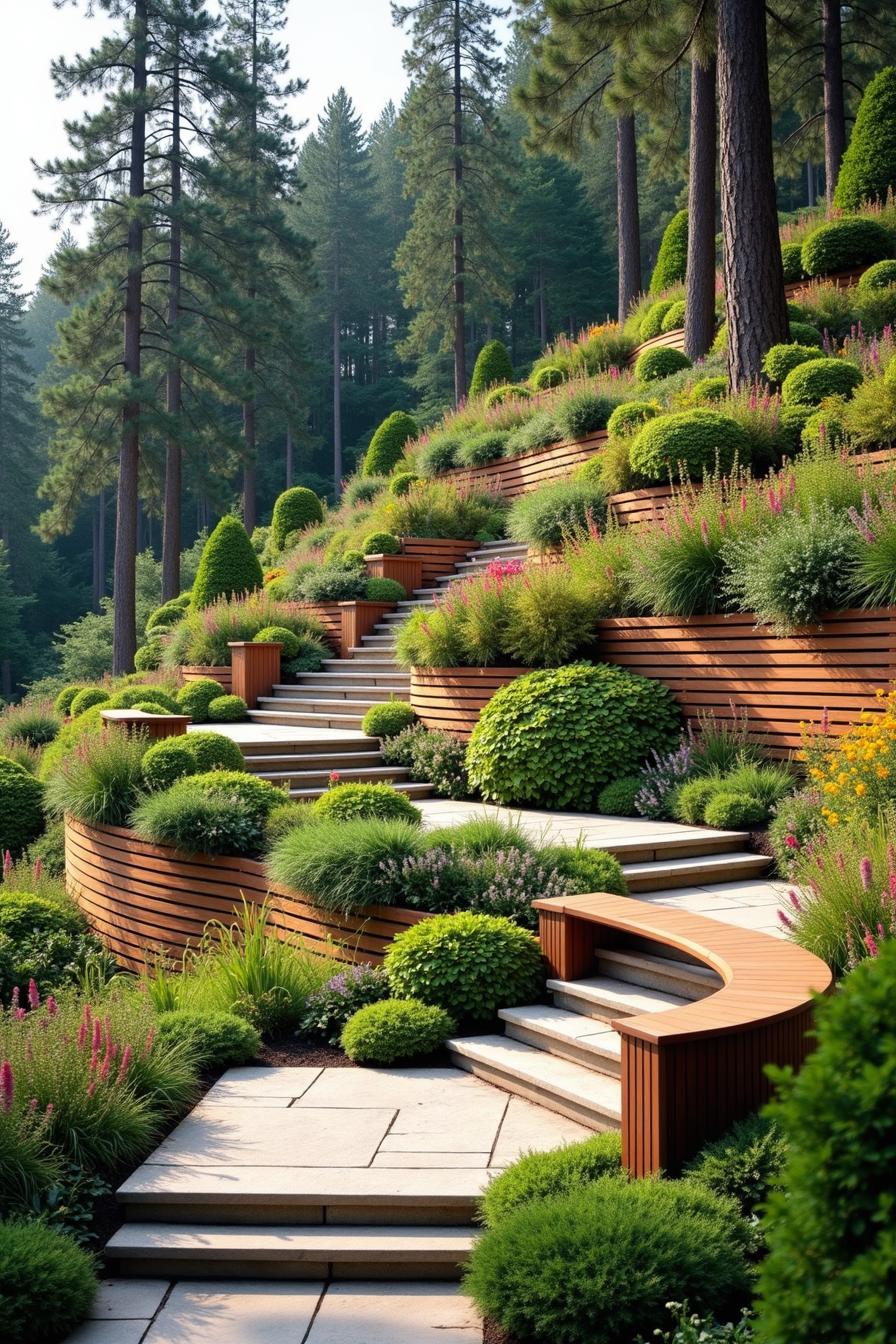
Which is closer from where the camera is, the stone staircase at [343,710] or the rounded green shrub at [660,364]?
the stone staircase at [343,710]

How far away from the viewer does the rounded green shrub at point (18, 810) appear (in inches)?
374

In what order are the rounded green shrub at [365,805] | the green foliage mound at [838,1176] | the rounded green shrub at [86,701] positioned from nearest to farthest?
the green foliage mound at [838,1176] < the rounded green shrub at [365,805] < the rounded green shrub at [86,701]

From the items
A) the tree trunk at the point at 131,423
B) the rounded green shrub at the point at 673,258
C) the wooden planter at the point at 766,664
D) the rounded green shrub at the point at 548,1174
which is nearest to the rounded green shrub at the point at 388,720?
the wooden planter at the point at 766,664

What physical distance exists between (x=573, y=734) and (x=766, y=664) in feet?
4.35

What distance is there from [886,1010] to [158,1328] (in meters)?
2.41

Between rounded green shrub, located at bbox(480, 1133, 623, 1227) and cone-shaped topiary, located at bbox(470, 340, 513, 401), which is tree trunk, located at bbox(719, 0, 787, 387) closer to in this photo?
rounded green shrub, located at bbox(480, 1133, 623, 1227)

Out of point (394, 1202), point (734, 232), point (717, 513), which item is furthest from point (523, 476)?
point (394, 1202)

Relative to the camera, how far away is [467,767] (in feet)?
27.0

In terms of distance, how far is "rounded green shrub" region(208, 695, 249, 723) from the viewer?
1130 cm

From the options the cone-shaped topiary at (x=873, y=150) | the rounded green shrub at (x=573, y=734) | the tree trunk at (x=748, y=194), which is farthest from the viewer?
the cone-shaped topiary at (x=873, y=150)

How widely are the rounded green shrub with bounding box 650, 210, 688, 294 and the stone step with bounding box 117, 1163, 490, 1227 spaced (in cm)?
1704

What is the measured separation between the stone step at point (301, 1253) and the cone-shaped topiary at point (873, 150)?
15.4 metres

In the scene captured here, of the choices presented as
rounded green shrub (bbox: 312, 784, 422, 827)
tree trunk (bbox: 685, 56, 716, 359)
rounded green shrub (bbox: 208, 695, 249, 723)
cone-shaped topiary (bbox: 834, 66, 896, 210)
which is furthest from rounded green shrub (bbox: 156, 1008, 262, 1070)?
cone-shaped topiary (bbox: 834, 66, 896, 210)

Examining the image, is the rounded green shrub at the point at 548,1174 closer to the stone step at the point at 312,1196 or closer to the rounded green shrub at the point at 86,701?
the stone step at the point at 312,1196
